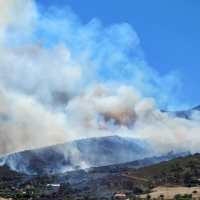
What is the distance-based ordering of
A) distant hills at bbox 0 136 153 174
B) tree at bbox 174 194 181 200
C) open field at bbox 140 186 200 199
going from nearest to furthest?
tree at bbox 174 194 181 200
open field at bbox 140 186 200 199
distant hills at bbox 0 136 153 174

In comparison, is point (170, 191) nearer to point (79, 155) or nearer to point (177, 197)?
point (177, 197)

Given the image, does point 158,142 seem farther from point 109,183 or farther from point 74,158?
point 109,183

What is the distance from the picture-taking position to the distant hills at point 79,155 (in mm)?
137125

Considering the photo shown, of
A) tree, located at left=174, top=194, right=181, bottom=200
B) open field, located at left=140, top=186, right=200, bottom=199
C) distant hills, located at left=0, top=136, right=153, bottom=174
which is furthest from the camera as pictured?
distant hills, located at left=0, top=136, right=153, bottom=174

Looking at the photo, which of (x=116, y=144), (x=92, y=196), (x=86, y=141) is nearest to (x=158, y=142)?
(x=116, y=144)

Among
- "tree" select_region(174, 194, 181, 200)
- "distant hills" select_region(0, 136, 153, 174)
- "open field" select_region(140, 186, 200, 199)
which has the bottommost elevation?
"tree" select_region(174, 194, 181, 200)

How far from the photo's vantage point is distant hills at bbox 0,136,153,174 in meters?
137

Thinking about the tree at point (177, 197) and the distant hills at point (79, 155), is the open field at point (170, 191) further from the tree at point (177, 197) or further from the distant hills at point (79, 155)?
the distant hills at point (79, 155)

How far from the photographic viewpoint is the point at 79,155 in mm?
150375

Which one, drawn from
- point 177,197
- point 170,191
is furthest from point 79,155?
point 177,197

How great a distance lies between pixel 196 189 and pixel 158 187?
8823 mm

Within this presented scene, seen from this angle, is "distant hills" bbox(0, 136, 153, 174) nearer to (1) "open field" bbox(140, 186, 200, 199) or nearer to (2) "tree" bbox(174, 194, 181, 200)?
(1) "open field" bbox(140, 186, 200, 199)

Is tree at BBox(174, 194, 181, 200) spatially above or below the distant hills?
below

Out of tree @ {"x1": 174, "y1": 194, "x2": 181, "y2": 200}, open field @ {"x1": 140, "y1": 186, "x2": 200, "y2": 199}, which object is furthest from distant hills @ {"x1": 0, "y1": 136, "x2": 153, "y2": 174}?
tree @ {"x1": 174, "y1": 194, "x2": 181, "y2": 200}
